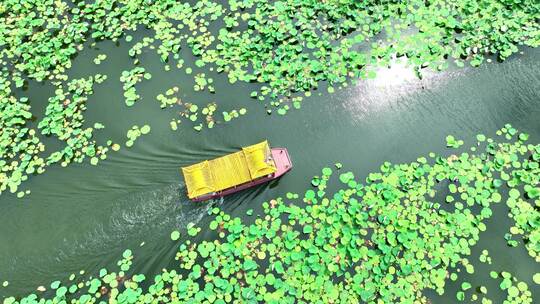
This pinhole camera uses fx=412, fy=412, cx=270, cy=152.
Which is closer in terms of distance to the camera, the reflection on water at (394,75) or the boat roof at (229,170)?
the boat roof at (229,170)

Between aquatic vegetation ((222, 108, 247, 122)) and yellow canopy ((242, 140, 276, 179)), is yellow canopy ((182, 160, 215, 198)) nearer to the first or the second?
yellow canopy ((242, 140, 276, 179))

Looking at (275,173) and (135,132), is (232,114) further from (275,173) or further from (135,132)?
(135,132)

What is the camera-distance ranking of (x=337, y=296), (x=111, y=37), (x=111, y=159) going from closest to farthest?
1. (x=337, y=296)
2. (x=111, y=159)
3. (x=111, y=37)

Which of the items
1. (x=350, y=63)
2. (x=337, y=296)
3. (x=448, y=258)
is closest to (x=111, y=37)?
(x=350, y=63)

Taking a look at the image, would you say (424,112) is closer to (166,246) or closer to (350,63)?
(350,63)

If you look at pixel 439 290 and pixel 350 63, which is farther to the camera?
pixel 350 63

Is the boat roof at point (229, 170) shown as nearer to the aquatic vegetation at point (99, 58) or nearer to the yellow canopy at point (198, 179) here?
the yellow canopy at point (198, 179)

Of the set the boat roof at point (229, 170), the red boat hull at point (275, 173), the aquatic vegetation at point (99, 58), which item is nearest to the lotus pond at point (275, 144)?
the aquatic vegetation at point (99, 58)
